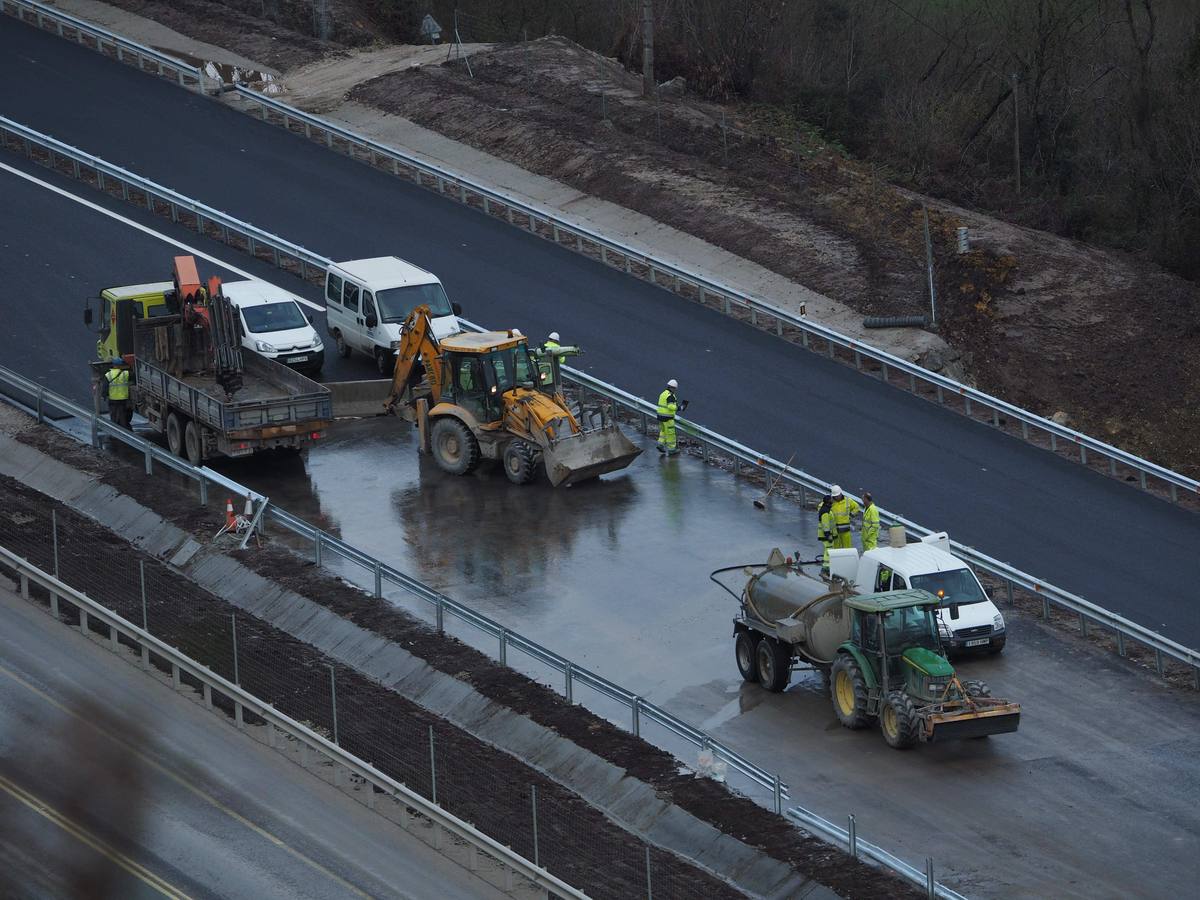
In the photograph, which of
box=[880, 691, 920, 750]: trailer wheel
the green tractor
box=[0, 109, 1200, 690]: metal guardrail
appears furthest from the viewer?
box=[0, 109, 1200, 690]: metal guardrail

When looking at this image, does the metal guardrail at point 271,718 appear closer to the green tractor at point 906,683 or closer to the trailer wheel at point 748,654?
the green tractor at point 906,683

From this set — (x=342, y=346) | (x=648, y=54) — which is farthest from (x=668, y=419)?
(x=648, y=54)

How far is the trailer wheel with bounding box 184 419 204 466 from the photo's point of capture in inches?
1219

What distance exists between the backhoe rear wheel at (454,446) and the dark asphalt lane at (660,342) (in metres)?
5.18

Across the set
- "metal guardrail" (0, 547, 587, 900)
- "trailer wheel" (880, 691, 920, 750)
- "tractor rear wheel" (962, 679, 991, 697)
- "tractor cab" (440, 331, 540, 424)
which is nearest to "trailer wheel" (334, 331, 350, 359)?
"tractor cab" (440, 331, 540, 424)

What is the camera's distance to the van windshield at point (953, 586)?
81.7 ft

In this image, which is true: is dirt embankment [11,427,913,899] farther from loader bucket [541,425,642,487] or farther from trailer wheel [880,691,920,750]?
loader bucket [541,425,642,487]

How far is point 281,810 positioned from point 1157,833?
10.0m

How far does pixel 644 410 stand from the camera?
112 ft

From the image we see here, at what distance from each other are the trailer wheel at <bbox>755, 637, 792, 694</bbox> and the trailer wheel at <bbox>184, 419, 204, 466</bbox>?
37.6 feet

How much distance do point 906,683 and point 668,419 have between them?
38.0 feet

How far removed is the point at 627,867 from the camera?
771 inches

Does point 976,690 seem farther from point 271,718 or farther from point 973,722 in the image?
point 271,718

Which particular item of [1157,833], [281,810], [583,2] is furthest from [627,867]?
[583,2]
